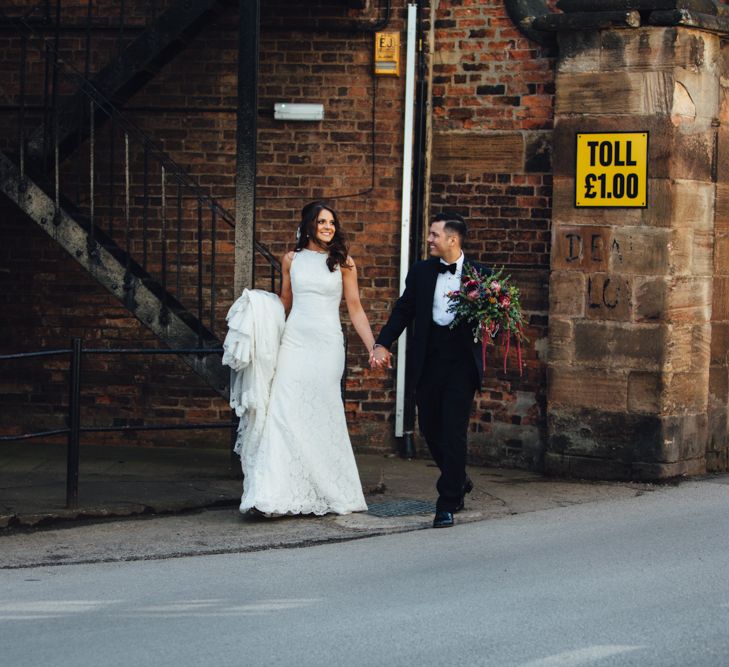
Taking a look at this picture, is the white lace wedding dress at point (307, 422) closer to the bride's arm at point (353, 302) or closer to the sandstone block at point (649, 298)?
the bride's arm at point (353, 302)

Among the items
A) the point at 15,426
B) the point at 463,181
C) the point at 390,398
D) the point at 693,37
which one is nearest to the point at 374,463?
the point at 390,398

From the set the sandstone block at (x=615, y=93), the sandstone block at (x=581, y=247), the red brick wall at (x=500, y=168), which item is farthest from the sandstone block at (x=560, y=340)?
the sandstone block at (x=615, y=93)

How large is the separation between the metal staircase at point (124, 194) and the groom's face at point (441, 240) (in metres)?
1.92

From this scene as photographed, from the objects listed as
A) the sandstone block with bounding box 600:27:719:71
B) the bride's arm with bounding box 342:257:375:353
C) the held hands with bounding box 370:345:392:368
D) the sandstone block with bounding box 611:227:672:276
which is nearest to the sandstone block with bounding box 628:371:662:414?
the sandstone block with bounding box 611:227:672:276

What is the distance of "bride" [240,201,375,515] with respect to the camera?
899 cm

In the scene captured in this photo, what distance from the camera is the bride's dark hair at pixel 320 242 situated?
921cm

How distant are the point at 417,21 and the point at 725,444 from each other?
4.12 metres

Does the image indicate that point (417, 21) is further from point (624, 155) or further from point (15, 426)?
point (15, 426)

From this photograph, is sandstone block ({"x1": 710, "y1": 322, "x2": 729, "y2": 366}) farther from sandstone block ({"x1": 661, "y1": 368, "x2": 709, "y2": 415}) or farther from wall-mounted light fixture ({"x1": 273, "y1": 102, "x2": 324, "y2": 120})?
wall-mounted light fixture ({"x1": 273, "y1": 102, "x2": 324, "y2": 120})

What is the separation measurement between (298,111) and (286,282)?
2.77m

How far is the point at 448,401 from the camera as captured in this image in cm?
892

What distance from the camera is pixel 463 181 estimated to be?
37.9 feet

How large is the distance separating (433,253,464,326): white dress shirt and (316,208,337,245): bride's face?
2.45ft

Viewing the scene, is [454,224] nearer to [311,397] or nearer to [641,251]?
[311,397]
